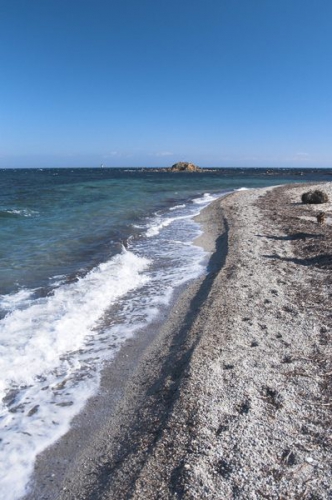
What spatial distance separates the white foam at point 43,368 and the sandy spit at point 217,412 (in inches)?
8.7

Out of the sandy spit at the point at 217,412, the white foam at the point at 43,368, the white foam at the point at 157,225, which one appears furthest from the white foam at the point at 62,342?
the white foam at the point at 157,225

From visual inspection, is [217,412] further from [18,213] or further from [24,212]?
[24,212]

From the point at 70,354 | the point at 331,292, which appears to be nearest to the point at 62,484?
the point at 70,354

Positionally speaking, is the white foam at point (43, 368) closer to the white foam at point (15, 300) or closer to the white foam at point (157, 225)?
the white foam at point (15, 300)

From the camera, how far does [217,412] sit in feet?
12.1

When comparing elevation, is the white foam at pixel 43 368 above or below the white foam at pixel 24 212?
below

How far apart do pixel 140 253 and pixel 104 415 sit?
26.7ft

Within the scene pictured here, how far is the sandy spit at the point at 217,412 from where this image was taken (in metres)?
2.91

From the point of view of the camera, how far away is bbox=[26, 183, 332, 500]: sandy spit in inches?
114

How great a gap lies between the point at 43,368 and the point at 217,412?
273 centimetres

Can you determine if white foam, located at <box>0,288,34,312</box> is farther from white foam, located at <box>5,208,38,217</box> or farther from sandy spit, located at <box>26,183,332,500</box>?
white foam, located at <box>5,208,38,217</box>

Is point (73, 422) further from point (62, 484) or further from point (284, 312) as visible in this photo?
point (284, 312)

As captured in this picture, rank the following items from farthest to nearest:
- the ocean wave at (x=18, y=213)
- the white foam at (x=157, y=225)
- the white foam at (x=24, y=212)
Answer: the white foam at (x=24, y=212) → the ocean wave at (x=18, y=213) → the white foam at (x=157, y=225)

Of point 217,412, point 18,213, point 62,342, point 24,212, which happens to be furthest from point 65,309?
point 24,212
